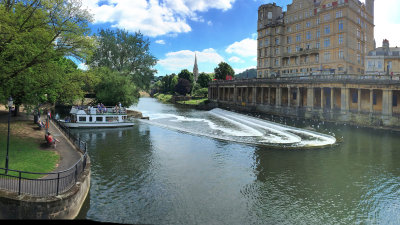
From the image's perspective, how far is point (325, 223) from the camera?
1540 centimetres

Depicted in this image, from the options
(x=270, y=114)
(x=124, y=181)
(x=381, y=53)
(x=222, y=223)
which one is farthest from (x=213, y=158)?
(x=381, y=53)

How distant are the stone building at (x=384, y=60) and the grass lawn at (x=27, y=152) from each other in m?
70.4

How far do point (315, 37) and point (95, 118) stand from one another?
63.4 metres

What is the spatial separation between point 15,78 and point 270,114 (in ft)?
183

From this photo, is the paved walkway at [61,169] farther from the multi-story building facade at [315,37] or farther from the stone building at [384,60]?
the stone building at [384,60]

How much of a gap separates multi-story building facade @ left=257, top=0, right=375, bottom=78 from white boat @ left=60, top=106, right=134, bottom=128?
49479 millimetres

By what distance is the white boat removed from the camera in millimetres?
45213

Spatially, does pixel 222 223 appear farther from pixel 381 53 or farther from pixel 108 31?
pixel 381 53

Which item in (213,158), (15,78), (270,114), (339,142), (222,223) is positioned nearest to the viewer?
(222,223)

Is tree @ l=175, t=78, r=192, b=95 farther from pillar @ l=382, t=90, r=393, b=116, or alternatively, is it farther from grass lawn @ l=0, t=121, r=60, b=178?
grass lawn @ l=0, t=121, r=60, b=178

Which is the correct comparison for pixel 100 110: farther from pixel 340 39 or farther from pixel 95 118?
pixel 340 39

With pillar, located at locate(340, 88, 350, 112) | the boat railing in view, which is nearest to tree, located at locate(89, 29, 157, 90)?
the boat railing

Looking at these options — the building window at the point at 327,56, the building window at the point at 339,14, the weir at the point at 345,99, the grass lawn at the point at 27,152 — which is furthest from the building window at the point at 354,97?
the grass lawn at the point at 27,152

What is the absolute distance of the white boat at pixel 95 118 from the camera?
148 feet
